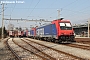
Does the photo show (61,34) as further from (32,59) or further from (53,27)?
(32,59)

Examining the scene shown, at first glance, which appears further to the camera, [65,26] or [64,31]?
[65,26]

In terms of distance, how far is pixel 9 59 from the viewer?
10883 mm

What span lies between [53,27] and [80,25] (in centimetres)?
8345

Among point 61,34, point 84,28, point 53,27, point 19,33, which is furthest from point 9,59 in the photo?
point 84,28

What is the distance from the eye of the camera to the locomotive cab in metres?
22.4

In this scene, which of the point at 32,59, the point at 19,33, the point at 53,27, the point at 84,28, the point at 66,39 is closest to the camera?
the point at 32,59

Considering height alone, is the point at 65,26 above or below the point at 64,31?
above

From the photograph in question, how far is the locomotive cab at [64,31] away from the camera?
73.6 ft

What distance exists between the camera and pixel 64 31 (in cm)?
2267

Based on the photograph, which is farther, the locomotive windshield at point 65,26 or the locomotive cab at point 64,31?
the locomotive windshield at point 65,26

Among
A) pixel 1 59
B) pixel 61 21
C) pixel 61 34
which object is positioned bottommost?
pixel 1 59

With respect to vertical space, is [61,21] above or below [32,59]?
above

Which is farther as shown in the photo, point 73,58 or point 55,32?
point 55,32

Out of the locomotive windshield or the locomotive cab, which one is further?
the locomotive windshield
